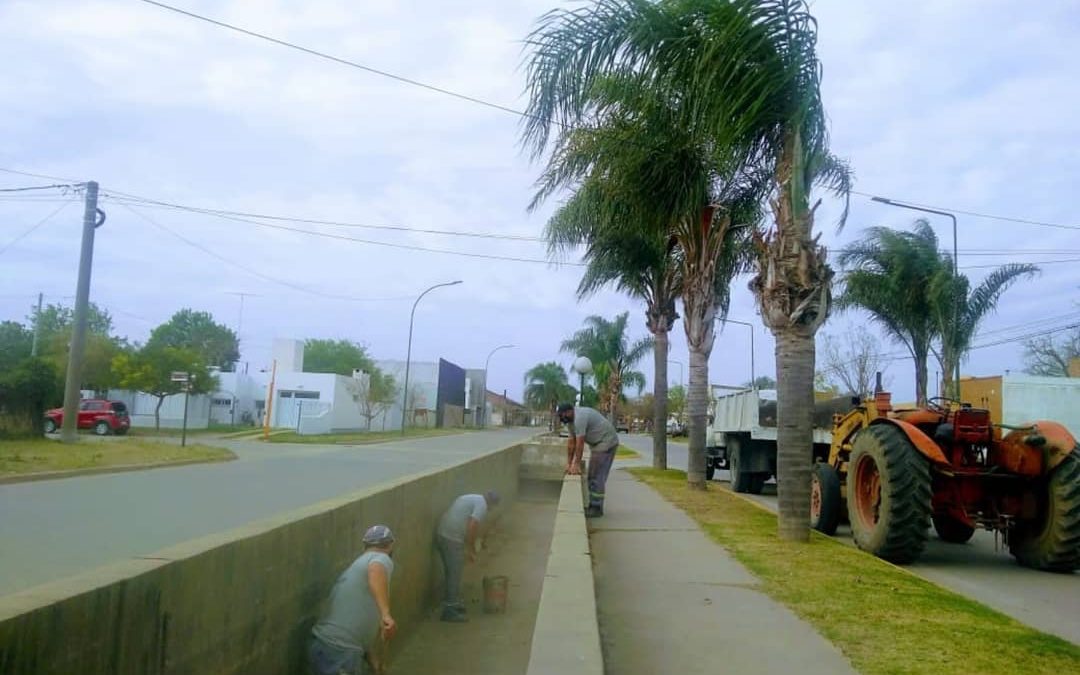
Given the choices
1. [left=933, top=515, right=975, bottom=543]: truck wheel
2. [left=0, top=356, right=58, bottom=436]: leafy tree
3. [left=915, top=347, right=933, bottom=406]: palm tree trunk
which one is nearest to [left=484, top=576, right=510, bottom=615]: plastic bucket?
[left=933, top=515, right=975, bottom=543]: truck wheel

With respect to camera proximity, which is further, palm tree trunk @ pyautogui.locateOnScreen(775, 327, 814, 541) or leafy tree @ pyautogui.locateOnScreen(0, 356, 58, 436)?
leafy tree @ pyautogui.locateOnScreen(0, 356, 58, 436)

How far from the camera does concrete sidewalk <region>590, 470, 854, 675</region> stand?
6.01 metres

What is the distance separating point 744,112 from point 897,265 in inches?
705

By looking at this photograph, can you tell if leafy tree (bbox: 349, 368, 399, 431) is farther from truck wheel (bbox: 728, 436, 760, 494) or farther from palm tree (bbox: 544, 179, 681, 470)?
truck wheel (bbox: 728, 436, 760, 494)

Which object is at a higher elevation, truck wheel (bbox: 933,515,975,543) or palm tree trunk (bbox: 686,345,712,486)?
palm tree trunk (bbox: 686,345,712,486)

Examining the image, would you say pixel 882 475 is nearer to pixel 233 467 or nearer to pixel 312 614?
pixel 312 614

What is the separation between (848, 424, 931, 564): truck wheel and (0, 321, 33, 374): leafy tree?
2883 centimetres

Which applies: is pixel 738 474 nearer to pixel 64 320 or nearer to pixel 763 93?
pixel 763 93

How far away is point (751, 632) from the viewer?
673 centimetres

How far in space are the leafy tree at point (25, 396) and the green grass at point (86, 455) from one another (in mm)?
1504

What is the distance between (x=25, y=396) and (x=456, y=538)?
2535 cm

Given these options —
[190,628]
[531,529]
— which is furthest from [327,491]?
[190,628]

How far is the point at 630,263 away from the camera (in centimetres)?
2373

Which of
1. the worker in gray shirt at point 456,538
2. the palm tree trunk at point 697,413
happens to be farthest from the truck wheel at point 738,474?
the worker in gray shirt at point 456,538
